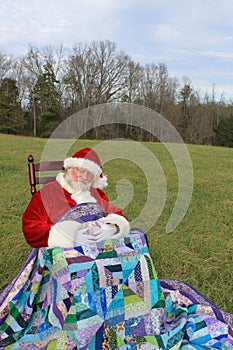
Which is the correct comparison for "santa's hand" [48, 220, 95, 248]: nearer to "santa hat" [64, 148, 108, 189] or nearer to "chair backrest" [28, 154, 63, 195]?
"santa hat" [64, 148, 108, 189]

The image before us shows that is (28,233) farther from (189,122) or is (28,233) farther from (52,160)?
(189,122)

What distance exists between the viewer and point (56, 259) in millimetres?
1943

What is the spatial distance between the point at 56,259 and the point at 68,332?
39 cm

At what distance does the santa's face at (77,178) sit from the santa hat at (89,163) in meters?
0.03

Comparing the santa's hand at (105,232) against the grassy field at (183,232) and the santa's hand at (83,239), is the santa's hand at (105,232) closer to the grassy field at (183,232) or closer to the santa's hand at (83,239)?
the santa's hand at (83,239)

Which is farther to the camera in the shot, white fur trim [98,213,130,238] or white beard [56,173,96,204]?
white beard [56,173,96,204]

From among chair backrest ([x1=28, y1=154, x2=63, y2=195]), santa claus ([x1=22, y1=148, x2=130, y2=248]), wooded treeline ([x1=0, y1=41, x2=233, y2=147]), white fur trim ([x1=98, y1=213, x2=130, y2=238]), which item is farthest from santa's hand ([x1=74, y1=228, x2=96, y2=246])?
wooded treeline ([x1=0, y1=41, x2=233, y2=147])

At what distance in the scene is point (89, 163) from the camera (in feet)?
8.23

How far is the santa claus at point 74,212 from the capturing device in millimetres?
2105

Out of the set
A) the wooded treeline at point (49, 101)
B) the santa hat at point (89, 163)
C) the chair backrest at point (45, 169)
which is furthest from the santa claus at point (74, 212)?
the wooded treeline at point (49, 101)

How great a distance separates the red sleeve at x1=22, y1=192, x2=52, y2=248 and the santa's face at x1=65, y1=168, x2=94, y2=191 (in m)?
0.26

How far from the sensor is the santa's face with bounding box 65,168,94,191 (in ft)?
8.03

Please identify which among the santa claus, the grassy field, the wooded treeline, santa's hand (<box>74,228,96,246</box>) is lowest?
the grassy field

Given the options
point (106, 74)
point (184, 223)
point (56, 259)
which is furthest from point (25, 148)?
point (56, 259)
